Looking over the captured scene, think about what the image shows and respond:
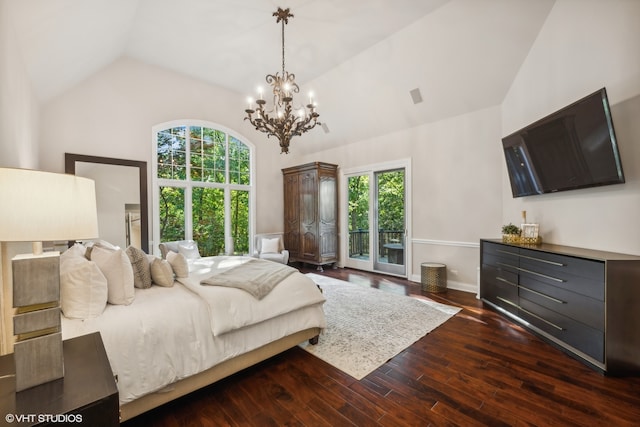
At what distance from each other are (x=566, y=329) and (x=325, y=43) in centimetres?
441

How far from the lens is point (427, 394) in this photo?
198cm

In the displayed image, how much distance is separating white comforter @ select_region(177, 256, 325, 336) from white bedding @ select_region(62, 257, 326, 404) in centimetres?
3

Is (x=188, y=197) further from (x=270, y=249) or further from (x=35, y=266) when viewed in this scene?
(x=35, y=266)

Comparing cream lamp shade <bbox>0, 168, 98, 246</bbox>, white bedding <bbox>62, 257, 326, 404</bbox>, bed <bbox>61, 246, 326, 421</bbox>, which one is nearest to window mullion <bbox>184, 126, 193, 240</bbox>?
bed <bbox>61, 246, 326, 421</bbox>

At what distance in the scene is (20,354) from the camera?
975 millimetres

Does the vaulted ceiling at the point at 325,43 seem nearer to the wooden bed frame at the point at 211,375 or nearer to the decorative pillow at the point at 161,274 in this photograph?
the decorative pillow at the point at 161,274

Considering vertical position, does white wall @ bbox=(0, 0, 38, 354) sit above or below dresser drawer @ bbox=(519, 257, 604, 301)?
above

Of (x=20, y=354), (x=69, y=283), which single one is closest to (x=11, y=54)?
(x=69, y=283)

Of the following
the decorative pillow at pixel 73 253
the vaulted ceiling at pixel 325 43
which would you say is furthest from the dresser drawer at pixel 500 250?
the decorative pillow at pixel 73 253

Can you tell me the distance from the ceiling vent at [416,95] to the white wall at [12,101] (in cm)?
451

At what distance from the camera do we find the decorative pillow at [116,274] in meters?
1.86

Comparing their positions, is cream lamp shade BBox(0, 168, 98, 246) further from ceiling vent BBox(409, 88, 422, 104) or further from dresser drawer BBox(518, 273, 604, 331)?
ceiling vent BBox(409, 88, 422, 104)

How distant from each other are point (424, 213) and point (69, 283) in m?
4.74

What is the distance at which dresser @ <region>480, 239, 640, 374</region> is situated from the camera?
213 centimetres
